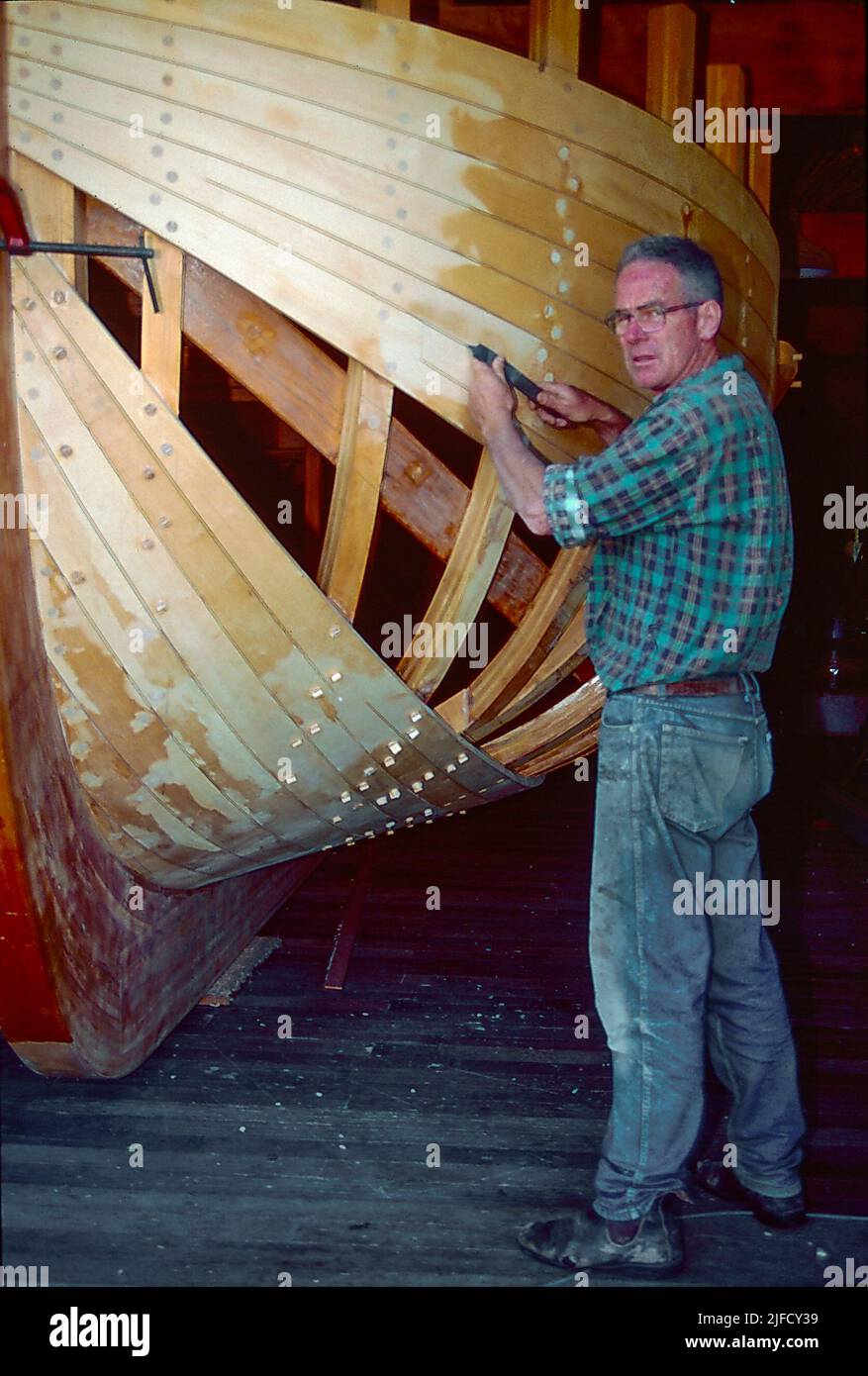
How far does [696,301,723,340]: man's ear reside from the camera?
2045 mm

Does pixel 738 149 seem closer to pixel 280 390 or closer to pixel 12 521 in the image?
pixel 280 390

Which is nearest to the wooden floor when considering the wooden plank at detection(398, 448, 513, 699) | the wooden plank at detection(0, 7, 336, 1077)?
the wooden plank at detection(0, 7, 336, 1077)

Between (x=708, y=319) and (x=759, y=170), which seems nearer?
(x=708, y=319)

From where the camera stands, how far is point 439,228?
6.95 feet

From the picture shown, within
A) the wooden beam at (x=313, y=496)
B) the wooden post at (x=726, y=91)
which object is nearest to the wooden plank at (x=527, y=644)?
the wooden post at (x=726, y=91)

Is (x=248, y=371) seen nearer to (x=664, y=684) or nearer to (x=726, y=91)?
(x=664, y=684)

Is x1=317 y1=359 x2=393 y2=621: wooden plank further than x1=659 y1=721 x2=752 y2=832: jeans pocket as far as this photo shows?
Yes

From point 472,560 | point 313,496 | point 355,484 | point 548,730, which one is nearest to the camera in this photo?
point 355,484

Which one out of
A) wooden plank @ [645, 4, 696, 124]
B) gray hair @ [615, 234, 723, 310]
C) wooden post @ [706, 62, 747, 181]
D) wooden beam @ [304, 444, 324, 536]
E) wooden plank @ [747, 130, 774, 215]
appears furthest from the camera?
wooden beam @ [304, 444, 324, 536]

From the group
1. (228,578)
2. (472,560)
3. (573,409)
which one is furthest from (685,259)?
(228,578)

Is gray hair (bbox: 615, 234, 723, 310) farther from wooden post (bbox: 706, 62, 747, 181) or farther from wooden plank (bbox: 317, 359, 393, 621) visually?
wooden post (bbox: 706, 62, 747, 181)

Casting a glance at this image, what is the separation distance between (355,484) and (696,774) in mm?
758

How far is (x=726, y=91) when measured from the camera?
8.68ft

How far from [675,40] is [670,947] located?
5.59 feet
